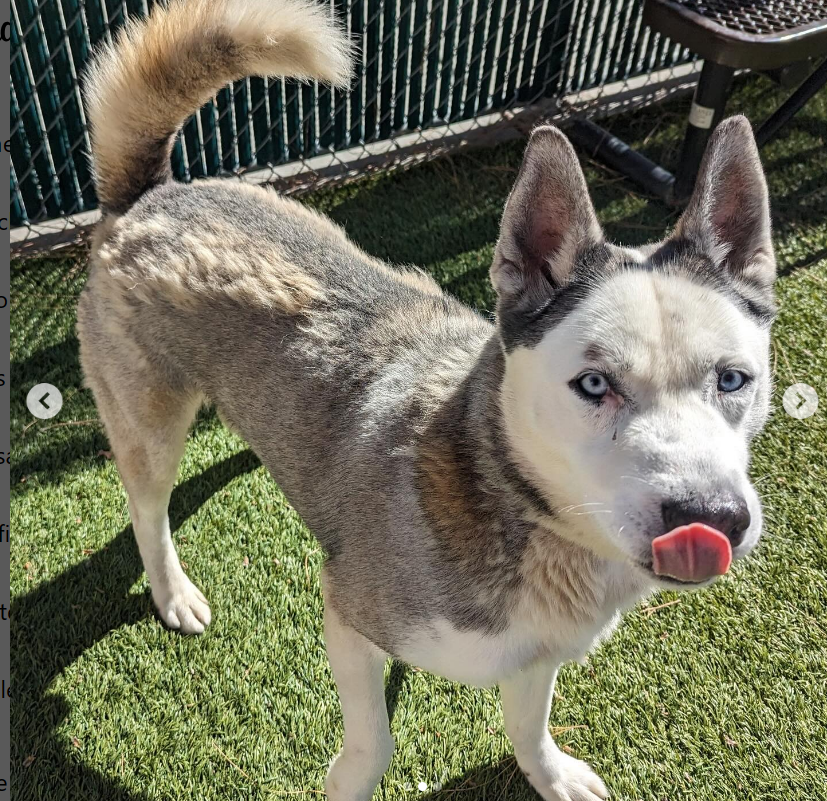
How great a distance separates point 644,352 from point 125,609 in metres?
2.35

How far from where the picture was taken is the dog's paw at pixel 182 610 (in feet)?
10.1

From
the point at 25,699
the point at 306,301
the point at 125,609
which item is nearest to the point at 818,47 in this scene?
the point at 306,301

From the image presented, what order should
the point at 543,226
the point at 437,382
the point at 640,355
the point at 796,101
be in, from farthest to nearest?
the point at 796,101
the point at 437,382
the point at 543,226
the point at 640,355

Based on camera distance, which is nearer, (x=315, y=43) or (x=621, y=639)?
(x=315, y=43)

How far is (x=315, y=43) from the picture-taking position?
2.49 meters

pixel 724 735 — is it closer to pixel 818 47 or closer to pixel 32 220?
pixel 818 47

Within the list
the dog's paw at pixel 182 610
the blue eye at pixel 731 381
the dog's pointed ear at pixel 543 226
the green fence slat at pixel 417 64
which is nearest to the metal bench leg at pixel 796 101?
the green fence slat at pixel 417 64

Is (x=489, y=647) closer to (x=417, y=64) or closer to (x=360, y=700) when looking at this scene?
(x=360, y=700)

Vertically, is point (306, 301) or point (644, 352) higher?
point (644, 352)

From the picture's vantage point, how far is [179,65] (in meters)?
2.53

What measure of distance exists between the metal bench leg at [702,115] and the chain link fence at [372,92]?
1.10 meters

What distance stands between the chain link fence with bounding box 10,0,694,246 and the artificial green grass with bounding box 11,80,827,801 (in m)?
1.25

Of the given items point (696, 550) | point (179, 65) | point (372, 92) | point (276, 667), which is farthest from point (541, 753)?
point (372, 92)

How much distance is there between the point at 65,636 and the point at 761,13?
433 cm
